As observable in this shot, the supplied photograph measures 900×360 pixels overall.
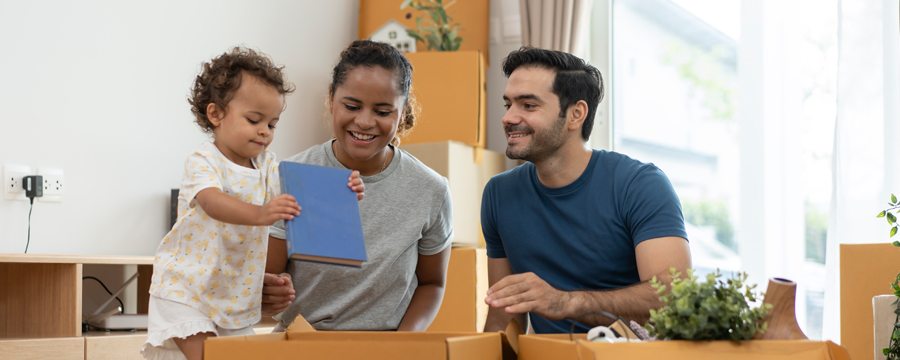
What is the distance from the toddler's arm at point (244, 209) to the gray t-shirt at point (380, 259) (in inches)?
12.7

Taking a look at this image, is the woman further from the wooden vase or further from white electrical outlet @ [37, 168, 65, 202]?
white electrical outlet @ [37, 168, 65, 202]

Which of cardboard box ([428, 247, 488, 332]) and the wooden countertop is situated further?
cardboard box ([428, 247, 488, 332])

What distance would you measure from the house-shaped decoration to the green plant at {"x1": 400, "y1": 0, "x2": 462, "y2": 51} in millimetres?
35

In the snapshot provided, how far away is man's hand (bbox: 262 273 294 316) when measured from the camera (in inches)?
50.4

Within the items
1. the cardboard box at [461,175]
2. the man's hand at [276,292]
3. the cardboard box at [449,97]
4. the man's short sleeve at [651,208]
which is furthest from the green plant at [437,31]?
the man's hand at [276,292]

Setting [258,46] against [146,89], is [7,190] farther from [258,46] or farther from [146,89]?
[258,46]

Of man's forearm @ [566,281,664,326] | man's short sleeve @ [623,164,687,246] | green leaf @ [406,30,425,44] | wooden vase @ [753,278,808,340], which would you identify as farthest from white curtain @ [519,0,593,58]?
wooden vase @ [753,278,808,340]

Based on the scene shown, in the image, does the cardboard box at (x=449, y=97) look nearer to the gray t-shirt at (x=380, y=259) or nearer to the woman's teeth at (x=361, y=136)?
the gray t-shirt at (x=380, y=259)

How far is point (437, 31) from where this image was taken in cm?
338

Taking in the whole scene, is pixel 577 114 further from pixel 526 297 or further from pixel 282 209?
pixel 282 209

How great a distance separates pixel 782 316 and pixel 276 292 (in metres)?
0.83

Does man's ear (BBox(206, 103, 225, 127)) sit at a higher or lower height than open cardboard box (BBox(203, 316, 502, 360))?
higher

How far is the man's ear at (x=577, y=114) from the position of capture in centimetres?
166

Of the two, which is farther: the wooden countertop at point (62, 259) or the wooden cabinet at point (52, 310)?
the wooden cabinet at point (52, 310)
